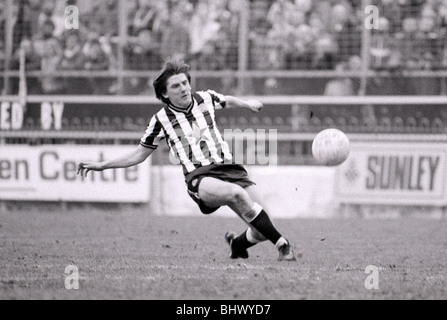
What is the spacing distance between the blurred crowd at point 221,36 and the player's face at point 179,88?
6.55 metres

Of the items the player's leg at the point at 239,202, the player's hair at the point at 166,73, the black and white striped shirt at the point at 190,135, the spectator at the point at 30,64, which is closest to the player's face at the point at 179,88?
the player's hair at the point at 166,73

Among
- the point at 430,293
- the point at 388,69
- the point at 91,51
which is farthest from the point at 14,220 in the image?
the point at 430,293

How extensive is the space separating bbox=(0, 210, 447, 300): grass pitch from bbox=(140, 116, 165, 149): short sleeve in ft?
3.73

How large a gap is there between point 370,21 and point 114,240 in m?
6.43

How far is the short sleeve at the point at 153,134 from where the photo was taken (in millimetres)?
7812

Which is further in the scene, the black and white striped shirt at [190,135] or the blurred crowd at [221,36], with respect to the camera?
the blurred crowd at [221,36]

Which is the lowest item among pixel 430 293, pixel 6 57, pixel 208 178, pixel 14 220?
pixel 14 220

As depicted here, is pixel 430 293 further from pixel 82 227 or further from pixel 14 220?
pixel 14 220

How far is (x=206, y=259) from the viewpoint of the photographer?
8117 millimetres

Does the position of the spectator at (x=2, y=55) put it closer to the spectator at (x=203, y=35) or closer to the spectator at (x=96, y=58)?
the spectator at (x=96, y=58)

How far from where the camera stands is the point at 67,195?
13969 mm

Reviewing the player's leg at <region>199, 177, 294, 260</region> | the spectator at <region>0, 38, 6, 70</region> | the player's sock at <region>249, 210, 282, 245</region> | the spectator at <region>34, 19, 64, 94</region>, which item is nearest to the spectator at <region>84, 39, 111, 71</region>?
the spectator at <region>34, 19, 64, 94</region>

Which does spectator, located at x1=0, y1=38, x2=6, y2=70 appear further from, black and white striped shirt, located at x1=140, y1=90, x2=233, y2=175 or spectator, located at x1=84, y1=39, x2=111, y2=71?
black and white striped shirt, located at x1=140, y1=90, x2=233, y2=175

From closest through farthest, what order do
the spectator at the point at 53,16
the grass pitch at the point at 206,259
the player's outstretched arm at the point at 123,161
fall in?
the grass pitch at the point at 206,259
the player's outstretched arm at the point at 123,161
the spectator at the point at 53,16
